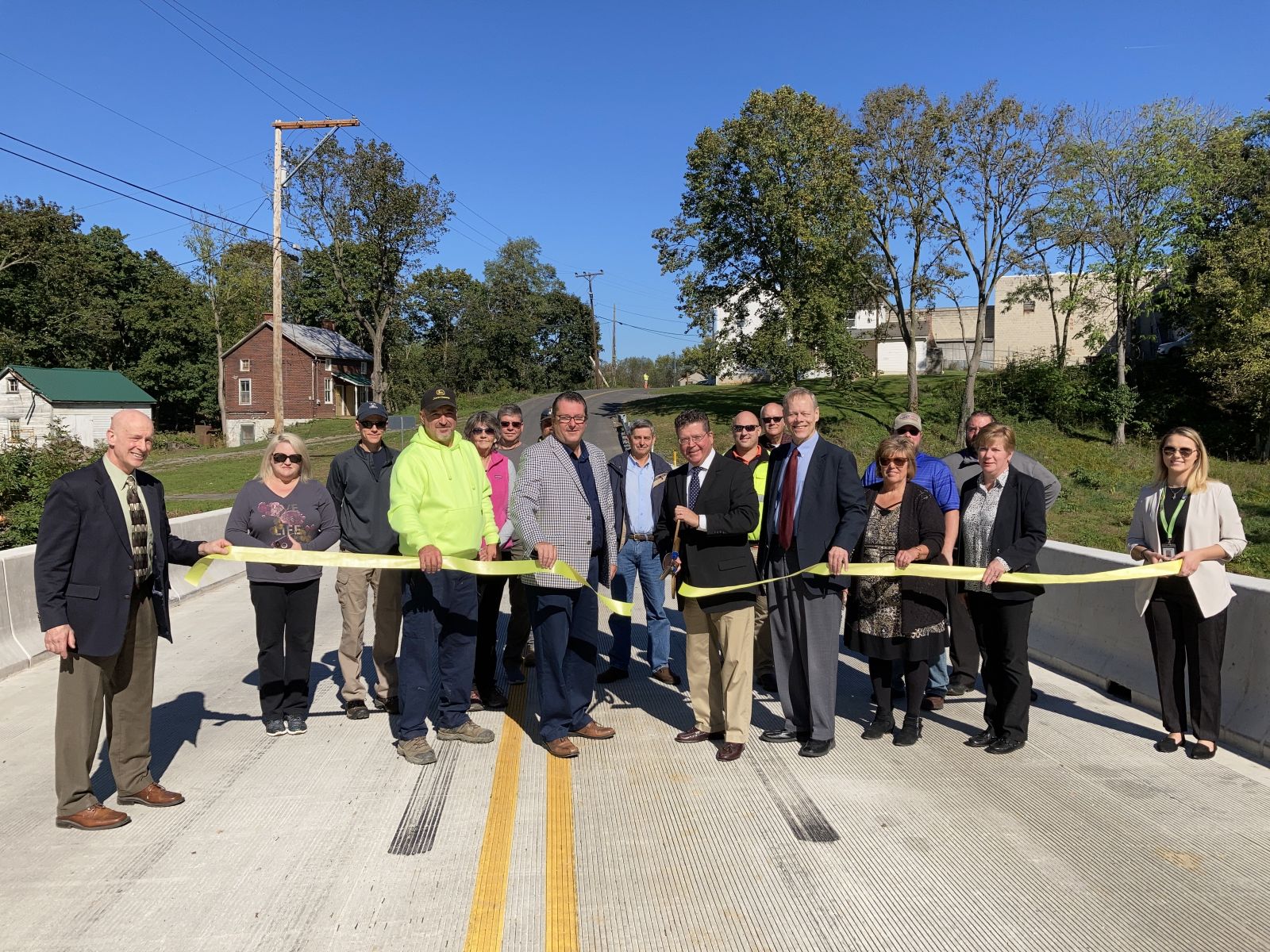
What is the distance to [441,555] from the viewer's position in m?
5.34

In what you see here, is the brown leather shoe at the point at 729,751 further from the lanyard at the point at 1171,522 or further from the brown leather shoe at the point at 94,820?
the brown leather shoe at the point at 94,820

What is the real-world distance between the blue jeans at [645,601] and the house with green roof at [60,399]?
50467 mm

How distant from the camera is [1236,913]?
3.64 meters

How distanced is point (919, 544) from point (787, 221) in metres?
34.1

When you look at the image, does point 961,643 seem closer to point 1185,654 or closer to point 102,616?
point 1185,654

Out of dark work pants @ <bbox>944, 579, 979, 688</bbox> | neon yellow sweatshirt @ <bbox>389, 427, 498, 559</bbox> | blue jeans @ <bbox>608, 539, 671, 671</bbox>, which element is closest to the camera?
neon yellow sweatshirt @ <bbox>389, 427, 498, 559</bbox>

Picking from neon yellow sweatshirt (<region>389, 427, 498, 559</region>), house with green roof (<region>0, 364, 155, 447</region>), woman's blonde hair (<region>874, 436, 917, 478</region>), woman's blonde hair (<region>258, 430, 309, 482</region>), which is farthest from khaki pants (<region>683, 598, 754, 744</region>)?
house with green roof (<region>0, 364, 155, 447</region>)

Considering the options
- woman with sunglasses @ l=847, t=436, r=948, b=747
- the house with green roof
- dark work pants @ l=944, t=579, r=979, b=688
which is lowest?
dark work pants @ l=944, t=579, r=979, b=688

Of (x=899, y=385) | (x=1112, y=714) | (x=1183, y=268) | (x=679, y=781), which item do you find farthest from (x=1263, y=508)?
(x=899, y=385)

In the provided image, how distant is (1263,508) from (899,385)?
3302 centimetres

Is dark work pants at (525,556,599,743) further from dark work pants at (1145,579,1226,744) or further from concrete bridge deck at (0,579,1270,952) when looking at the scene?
dark work pants at (1145,579,1226,744)

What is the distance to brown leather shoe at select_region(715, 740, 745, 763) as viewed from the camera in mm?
5496

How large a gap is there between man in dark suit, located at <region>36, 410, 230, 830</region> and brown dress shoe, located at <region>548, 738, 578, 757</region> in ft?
6.63

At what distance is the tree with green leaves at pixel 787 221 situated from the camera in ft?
124
